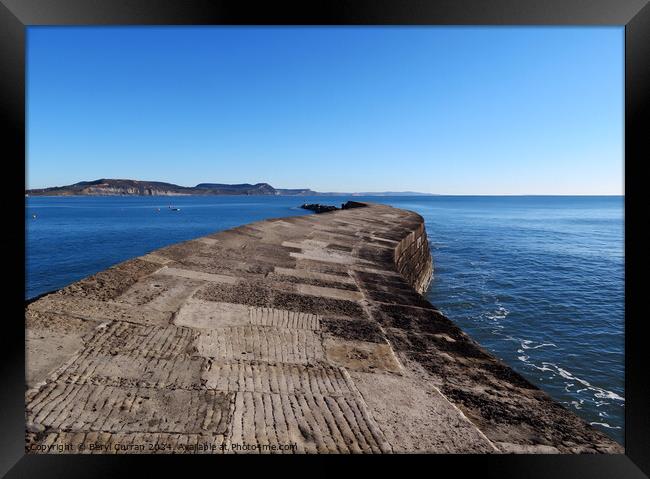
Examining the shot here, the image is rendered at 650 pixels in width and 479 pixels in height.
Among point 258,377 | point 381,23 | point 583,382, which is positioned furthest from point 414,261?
point 381,23

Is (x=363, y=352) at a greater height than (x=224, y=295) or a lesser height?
lesser

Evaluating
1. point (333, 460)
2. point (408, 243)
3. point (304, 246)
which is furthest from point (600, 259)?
point (333, 460)

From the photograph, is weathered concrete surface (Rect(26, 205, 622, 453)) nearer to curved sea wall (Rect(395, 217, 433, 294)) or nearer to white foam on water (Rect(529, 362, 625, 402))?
white foam on water (Rect(529, 362, 625, 402))

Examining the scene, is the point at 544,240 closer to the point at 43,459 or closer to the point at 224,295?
the point at 224,295

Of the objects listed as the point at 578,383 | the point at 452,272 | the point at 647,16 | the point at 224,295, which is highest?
the point at 647,16

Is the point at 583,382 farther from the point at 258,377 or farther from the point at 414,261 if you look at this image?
the point at 258,377

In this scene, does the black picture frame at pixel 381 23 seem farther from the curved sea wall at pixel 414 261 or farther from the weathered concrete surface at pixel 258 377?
the curved sea wall at pixel 414 261
